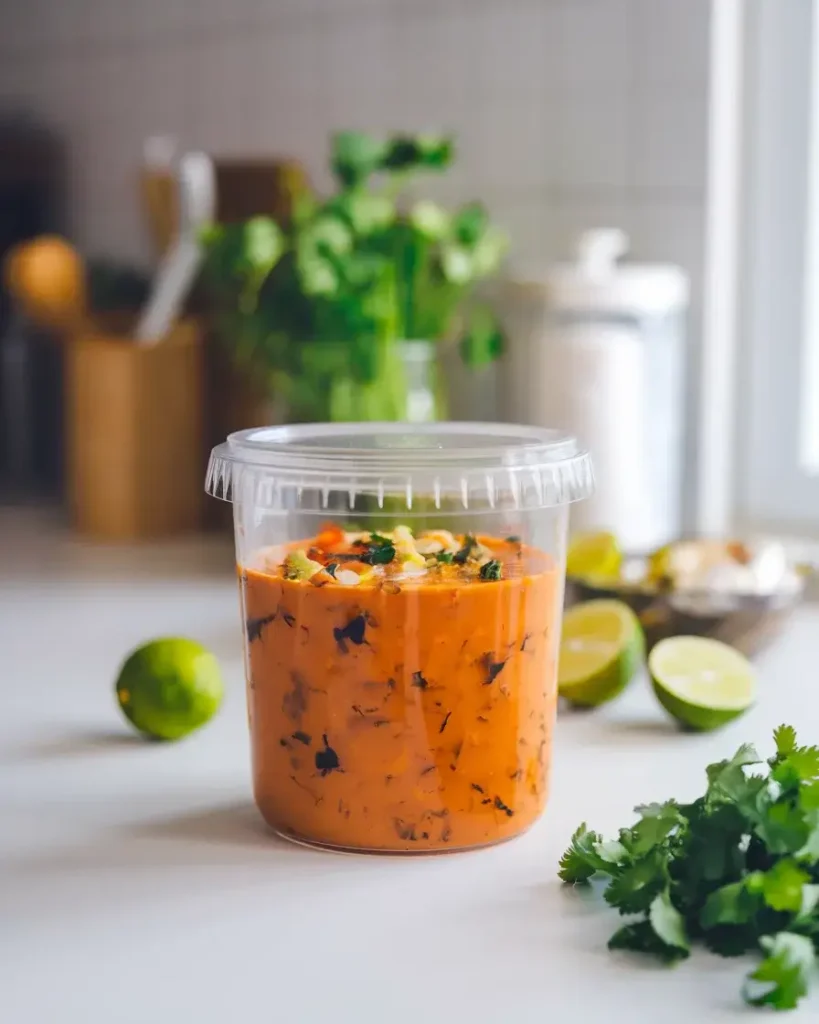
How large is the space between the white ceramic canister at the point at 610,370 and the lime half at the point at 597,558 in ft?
0.75

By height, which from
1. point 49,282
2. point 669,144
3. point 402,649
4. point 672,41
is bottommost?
point 402,649

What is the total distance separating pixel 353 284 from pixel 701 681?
62 cm

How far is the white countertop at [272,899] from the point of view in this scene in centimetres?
63

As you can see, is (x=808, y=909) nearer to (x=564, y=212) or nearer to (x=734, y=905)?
(x=734, y=905)

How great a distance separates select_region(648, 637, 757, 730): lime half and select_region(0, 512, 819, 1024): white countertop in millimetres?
22

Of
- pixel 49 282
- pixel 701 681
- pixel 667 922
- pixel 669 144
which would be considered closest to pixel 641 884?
pixel 667 922

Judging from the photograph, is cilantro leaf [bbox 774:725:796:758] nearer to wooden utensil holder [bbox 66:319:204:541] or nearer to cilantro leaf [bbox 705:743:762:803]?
cilantro leaf [bbox 705:743:762:803]

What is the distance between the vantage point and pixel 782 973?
60 centimetres

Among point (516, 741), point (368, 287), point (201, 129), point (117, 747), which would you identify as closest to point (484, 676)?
point (516, 741)

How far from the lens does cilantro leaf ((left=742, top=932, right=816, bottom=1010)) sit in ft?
1.98

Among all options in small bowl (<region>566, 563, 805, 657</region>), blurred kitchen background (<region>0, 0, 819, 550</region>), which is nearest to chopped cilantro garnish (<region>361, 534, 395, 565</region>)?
small bowl (<region>566, 563, 805, 657</region>)

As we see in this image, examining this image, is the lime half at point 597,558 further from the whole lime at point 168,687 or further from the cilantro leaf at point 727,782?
the cilantro leaf at point 727,782

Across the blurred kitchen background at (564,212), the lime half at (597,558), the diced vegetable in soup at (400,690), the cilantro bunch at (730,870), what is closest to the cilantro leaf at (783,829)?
the cilantro bunch at (730,870)

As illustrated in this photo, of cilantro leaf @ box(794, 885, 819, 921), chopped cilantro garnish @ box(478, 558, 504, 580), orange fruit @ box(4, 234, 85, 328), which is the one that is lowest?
cilantro leaf @ box(794, 885, 819, 921)
